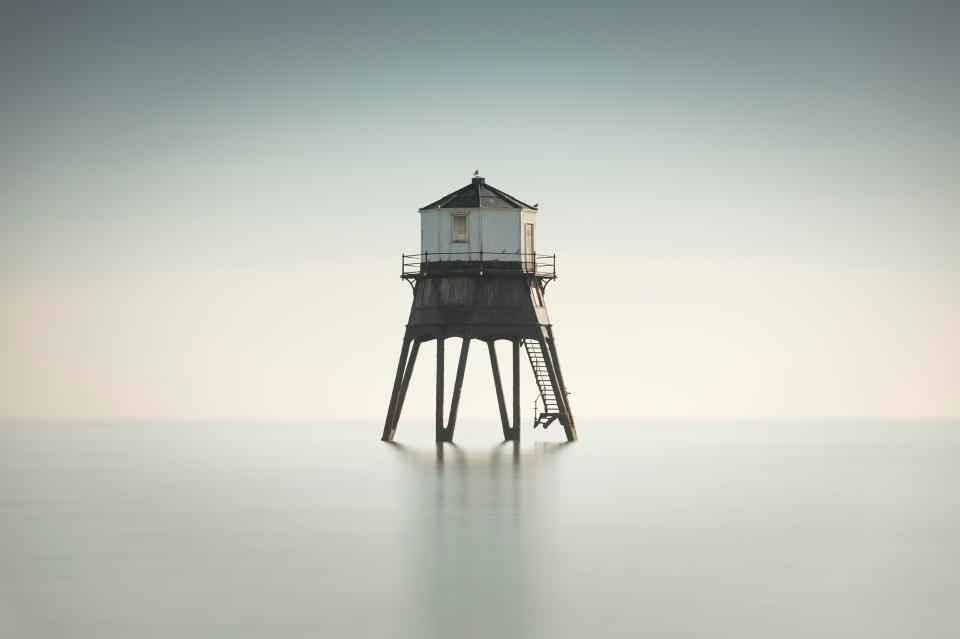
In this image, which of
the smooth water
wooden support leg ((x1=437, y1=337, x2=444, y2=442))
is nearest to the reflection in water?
the smooth water

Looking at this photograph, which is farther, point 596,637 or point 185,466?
point 185,466

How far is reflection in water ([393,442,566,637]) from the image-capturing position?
25.3 metres

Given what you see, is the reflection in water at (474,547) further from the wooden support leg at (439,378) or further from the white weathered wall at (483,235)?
the white weathered wall at (483,235)

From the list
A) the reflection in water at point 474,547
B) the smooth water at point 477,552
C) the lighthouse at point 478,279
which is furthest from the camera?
the lighthouse at point 478,279

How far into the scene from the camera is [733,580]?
29.1 meters

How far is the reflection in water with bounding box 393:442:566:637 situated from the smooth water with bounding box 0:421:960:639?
80mm

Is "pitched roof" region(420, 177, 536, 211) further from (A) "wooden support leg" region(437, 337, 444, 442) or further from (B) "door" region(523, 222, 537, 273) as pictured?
(A) "wooden support leg" region(437, 337, 444, 442)

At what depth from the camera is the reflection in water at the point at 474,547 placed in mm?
25328

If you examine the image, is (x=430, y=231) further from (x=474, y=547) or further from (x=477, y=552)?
(x=477, y=552)

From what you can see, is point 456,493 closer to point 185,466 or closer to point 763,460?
point 185,466

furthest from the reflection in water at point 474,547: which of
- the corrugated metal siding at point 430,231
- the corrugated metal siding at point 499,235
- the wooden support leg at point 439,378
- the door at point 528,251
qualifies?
the corrugated metal siding at point 430,231

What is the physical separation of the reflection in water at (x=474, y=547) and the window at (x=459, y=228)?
873 centimetres

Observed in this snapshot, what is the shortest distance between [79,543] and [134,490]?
15364 mm

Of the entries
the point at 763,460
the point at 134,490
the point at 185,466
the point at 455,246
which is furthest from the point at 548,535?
the point at 763,460
